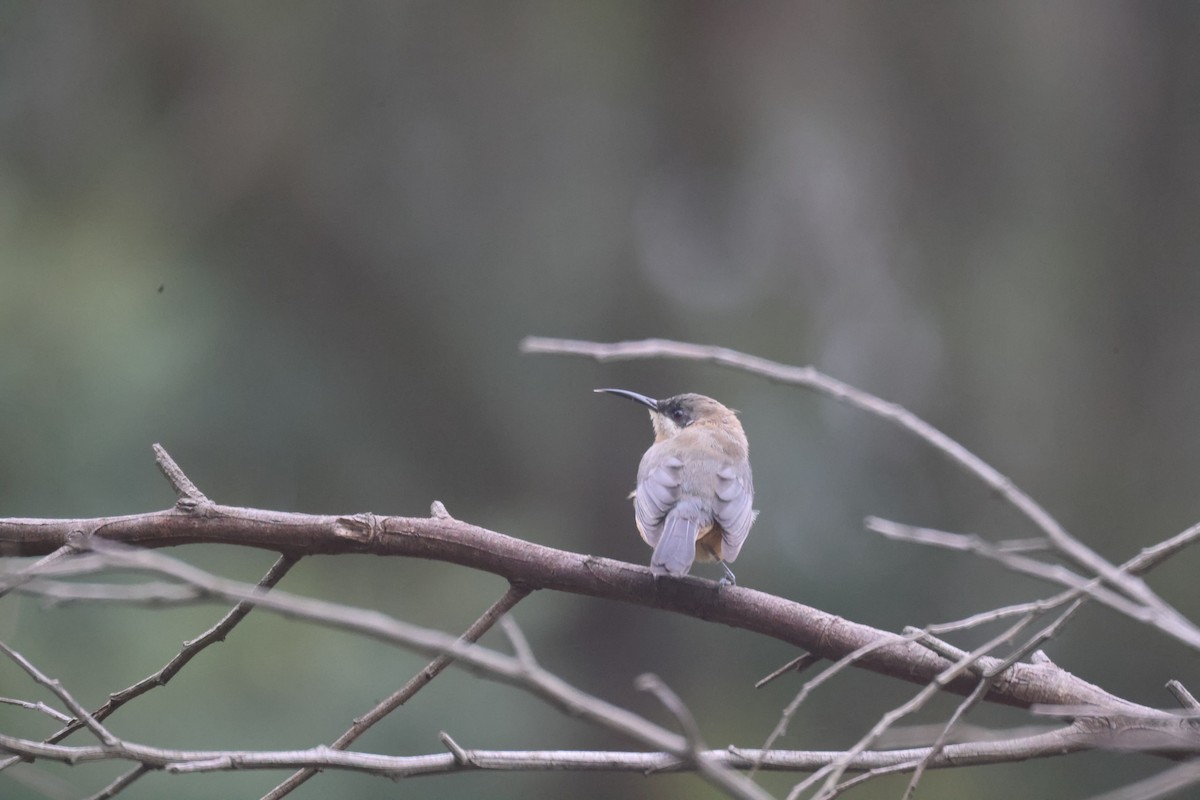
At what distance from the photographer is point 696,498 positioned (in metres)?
3.72

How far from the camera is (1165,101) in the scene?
9.04 meters

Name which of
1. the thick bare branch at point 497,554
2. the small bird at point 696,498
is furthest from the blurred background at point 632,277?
the thick bare branch at point 497,554

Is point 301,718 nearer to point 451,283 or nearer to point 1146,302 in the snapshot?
point 451,283

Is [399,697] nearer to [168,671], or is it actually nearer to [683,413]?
[168,671]

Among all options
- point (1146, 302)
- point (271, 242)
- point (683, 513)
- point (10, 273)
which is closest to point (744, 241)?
point (1146, 302)

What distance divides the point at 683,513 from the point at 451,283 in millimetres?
5799

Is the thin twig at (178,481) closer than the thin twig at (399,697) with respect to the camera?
No

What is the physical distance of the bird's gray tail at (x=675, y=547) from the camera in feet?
9.27

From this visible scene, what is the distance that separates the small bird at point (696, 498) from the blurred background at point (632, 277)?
4.04m

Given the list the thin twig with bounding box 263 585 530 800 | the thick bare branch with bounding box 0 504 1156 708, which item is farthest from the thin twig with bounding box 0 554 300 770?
the thin twig with bounding box 263 585 530 800

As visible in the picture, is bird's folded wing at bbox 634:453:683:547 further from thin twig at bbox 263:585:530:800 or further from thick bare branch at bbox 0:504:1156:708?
thin twig at bbox 263:585:530:800

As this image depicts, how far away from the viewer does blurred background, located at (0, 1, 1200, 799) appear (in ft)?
27.0

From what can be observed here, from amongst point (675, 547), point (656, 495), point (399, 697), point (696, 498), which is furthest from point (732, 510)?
point (399, 697)

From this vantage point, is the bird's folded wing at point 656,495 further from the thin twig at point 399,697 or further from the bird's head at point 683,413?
the thin twig at point 399,697
